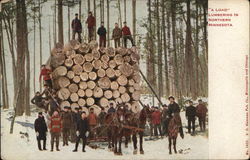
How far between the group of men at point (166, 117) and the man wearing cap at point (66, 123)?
3.09ft

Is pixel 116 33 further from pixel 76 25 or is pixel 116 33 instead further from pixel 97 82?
pixel 97 82

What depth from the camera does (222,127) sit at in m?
4.76

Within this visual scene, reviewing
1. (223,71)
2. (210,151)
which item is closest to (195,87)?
(223,71)

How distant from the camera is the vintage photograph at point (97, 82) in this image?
15.3ft

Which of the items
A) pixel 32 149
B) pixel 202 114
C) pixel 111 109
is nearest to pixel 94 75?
pixel 111 109

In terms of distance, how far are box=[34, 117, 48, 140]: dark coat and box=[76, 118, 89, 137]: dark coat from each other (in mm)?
379

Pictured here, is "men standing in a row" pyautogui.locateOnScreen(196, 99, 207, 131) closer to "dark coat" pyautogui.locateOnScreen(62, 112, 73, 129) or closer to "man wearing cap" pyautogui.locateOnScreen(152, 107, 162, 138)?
"man wearing cap" pyautogui.locateOnScreen(152, 107, 162, 138)

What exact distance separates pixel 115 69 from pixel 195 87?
963 mm

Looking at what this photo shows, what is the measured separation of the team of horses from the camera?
15.3 feet

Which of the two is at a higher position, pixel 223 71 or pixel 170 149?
pixel 223 71

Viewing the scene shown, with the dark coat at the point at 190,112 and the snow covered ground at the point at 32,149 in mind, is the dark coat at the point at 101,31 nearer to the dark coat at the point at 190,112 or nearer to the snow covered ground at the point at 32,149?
the snow covered ground at the point at 32,149

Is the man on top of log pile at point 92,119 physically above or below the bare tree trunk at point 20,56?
below

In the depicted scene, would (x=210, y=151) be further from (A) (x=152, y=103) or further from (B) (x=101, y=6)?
(B) (x=101, y=6)

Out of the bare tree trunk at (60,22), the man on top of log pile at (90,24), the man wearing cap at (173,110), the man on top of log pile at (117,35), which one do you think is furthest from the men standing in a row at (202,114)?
the bare tree trunk at (60,22)
